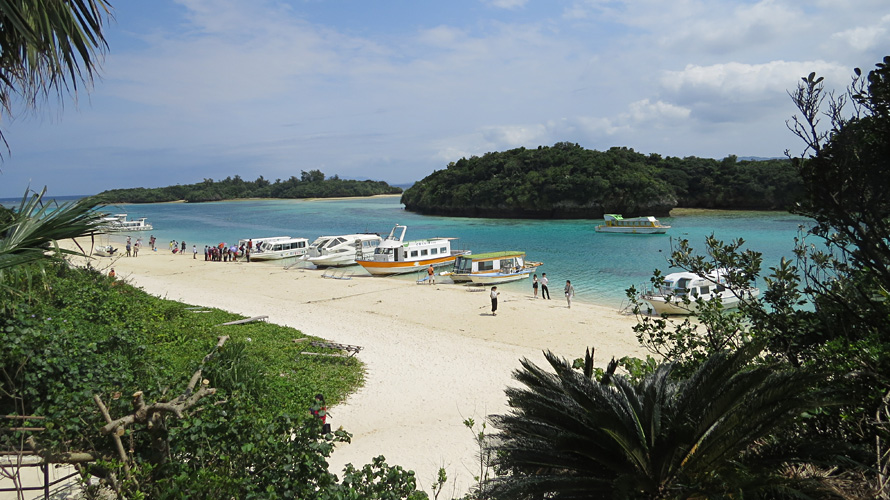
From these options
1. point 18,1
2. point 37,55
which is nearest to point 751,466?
point 18,1

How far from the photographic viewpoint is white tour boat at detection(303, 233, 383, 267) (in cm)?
3727

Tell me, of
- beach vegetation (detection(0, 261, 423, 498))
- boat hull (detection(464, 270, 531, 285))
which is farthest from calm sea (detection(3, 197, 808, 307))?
beach vegetation (detection(0, 261, 423, 498))

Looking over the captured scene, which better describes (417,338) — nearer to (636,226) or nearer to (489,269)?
(489,269)

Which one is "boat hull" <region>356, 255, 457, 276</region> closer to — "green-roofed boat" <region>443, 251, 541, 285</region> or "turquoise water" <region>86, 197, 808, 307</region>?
"turquoise water" <region>86, 197, 808, 307</region>

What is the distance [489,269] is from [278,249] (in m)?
19.9

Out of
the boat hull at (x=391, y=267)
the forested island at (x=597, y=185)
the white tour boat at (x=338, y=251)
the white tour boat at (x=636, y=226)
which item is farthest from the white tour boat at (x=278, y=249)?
the forested island at (x=597, y=185)

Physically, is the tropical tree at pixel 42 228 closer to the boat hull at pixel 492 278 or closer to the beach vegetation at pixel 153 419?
the beach vegetation at pixel 153 419

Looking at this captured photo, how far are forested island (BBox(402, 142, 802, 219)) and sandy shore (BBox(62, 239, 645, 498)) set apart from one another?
53800mm

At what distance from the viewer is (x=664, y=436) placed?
3.78 m

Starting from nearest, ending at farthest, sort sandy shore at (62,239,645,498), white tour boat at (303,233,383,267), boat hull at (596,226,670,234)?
sandy shore at (62,239,645,498) → white tour boat at (303,233,383,267) → boat hull at (596,226,670,234)

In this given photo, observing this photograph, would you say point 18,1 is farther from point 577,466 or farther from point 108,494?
point 577,466

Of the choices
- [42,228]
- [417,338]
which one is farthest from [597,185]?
[42,228]

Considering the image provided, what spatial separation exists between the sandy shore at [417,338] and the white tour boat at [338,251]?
2.10 m

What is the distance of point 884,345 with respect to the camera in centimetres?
411
